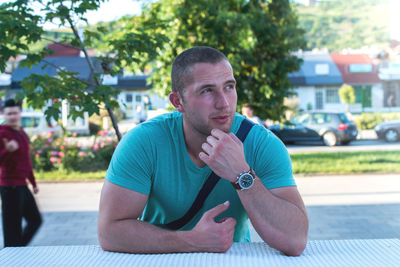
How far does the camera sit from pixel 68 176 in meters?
12.0

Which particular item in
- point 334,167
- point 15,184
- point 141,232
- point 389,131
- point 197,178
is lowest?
point 389,131

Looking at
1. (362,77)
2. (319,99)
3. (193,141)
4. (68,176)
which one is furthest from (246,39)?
(362,77)

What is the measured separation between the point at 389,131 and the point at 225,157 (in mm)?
22425

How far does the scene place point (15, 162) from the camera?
16.9 feet

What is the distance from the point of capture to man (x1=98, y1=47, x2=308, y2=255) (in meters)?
1.88

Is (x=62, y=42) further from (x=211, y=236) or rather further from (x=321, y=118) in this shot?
(x=321, y=118)

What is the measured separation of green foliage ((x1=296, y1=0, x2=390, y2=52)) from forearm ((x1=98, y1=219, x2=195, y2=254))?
192 feet

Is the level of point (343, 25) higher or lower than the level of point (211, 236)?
lower

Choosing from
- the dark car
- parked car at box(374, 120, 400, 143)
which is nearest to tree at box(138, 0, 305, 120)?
the dark car

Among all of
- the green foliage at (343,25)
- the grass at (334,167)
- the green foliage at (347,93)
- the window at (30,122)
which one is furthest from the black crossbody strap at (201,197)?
the green foliage at (343,25)

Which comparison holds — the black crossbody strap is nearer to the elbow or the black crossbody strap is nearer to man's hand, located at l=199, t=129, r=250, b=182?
man's hand, located at l=199, t=129, r=250, b=182

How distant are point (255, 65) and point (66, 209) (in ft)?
21.0

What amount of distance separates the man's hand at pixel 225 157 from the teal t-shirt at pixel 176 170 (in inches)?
7.3

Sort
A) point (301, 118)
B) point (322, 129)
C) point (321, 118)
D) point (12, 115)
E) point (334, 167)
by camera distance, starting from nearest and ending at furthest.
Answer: point (12, 115)
point (334, 167)
point (322, 129)
point (321, 118)
point (301, 118)
